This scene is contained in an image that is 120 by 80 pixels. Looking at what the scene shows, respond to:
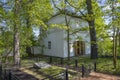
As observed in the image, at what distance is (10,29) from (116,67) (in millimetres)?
10977

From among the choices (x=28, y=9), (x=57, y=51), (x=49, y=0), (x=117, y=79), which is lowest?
(x=117, y=79)

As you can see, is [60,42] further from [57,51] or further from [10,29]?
[10,29]

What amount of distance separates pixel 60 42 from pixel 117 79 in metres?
13.9

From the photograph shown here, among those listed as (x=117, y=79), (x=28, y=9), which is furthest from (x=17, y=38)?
(x=117, y=79)

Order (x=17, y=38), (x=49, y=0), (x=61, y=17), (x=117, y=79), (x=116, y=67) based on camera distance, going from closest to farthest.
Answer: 1. (x=117, y=79)
2. (x=116, y=67)
3. (x=17, y=38)
4. (x=49, y=0)
5. (x=61, y=17)

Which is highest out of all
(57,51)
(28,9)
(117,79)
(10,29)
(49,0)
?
(49,0)

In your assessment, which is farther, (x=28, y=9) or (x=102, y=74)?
(x=28, y=9)

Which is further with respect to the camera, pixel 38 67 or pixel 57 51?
pixel 57 51

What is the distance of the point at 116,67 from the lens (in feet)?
51.0

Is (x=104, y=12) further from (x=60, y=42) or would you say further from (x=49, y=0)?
(x=60, y=42)

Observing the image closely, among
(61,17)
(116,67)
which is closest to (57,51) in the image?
(61,17)

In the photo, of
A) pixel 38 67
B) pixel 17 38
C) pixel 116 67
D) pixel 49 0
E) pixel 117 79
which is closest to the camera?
pixel 117 79

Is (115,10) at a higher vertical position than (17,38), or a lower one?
higher

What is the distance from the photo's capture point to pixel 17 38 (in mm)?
18203
